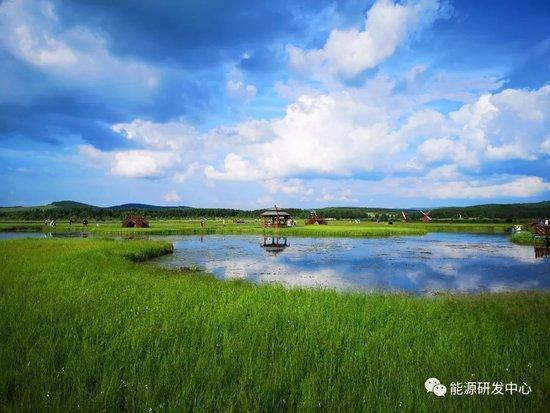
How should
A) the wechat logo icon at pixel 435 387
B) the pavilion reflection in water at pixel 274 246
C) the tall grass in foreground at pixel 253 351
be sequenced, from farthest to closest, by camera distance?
the pavilion reflection in water at pixel 274 246, the wechat logo icon at pixel 435 387, the tall grass in foreground at pixel 253 351

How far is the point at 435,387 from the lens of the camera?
5.70 m

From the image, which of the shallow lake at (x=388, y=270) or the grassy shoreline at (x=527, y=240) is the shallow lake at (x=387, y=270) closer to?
the shallow lake at (x=388, y=270)

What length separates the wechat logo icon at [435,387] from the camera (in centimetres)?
559

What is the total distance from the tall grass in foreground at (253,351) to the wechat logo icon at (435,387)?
0.34 ft

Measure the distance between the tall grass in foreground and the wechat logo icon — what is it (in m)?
0.10

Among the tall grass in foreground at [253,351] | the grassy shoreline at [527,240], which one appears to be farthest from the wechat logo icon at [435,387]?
the grassy shoreline at [527,240]

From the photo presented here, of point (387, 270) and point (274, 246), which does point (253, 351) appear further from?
point (274, 246)

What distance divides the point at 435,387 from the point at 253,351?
9.94 ft

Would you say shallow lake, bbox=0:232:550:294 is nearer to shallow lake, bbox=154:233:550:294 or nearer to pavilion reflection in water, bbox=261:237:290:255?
shallow lake, bbox=154:233:550:294

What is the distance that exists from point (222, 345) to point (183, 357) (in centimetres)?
94

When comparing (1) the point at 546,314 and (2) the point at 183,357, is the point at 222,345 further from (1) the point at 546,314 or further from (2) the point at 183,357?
(1) the point at 546,314

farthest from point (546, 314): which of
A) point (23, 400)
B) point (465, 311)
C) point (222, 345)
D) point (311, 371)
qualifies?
point (23, 400)

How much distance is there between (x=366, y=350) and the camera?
23.7 feet

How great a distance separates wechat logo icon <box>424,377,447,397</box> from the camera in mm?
5586
